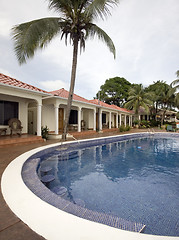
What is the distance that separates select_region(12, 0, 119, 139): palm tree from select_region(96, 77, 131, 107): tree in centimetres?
2371

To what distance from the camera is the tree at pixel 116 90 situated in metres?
32.0

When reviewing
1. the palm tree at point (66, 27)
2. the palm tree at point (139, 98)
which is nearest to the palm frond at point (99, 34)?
the palm tree at point (66, 27)

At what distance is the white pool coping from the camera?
145 cm

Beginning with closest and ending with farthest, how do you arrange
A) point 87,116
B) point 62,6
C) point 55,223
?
point 55,223
point 62,6
point 87,116

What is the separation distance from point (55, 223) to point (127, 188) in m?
2.77

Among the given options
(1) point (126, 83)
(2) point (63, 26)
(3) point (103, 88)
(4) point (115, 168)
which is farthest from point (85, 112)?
(1) point (126, 83)

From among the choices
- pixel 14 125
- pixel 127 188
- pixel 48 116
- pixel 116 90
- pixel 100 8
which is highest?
pixel 116 90

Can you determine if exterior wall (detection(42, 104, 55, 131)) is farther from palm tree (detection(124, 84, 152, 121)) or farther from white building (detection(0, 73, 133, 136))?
palm tree (detection(124, 84, 152, 121))

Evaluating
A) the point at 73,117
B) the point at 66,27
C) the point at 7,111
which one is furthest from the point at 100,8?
the point at 73,117

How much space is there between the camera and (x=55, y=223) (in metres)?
1.66

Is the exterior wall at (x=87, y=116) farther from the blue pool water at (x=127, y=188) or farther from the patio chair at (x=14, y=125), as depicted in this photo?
the blue pool water at (x=127, y=188)

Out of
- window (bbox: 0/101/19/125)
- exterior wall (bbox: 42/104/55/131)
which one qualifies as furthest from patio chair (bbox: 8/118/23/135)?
exterior wall (bbox: 42/104/55/131)

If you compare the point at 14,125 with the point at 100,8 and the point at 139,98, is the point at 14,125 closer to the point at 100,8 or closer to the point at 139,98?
the point at 100,8

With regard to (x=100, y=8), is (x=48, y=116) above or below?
below
